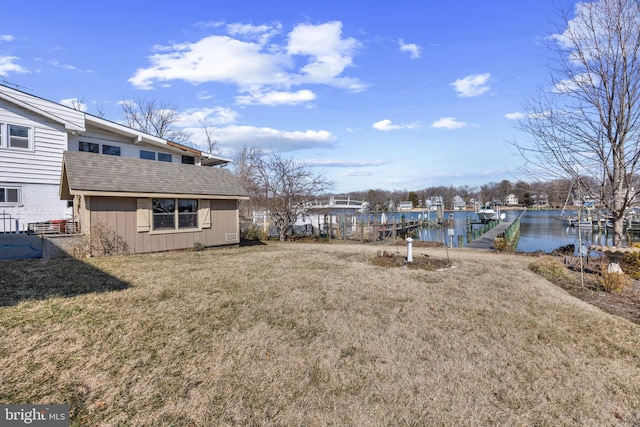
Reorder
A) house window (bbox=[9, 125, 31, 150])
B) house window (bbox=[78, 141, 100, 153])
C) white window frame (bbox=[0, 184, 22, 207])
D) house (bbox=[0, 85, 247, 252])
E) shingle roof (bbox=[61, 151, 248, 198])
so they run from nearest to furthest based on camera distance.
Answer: shingle roof (bbox=[61, 151, 248, 198]) < house (bbox=[0, 85, 247, 252]) < white window frame (bbox=[0, 184, 22, 207]) < house window (bbox=[9, 125, 31, 150]) < house window (bbox=[78, 141, 100, 153])

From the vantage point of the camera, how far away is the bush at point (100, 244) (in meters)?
9.85

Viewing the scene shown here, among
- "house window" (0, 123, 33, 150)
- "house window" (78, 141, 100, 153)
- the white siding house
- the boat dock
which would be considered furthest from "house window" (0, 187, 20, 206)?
the boat dock

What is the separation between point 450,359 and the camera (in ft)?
12.3

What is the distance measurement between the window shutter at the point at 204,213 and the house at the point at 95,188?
38 mm

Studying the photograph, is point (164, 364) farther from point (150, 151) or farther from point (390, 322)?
point (150, 151)

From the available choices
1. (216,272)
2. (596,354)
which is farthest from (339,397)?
(216,272)

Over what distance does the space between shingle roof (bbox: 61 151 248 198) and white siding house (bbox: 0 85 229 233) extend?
1.26m

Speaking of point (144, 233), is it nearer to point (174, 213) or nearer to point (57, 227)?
point (174, 213)

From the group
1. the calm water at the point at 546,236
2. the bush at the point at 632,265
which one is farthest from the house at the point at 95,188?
the bush at the point at 632,265

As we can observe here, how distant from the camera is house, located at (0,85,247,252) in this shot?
10.6 metres

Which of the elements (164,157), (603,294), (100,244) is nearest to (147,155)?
(164,157)

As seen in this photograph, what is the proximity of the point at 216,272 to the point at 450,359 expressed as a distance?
5753 mm

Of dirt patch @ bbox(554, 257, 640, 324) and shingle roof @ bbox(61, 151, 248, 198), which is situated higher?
shingle roof @ bbox(61, 151, 248, 198)

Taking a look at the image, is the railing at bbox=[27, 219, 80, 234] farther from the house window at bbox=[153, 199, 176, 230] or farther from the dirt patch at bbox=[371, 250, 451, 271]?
the dirt patch at bbox=[371, 250, 451, 271]
